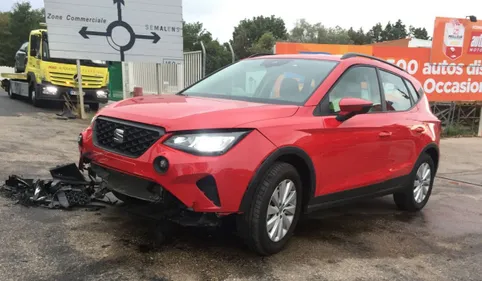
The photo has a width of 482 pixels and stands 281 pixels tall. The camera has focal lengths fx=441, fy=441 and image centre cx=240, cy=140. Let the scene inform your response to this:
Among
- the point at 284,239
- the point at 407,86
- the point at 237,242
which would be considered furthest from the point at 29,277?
the point at 407,86

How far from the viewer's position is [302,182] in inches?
154

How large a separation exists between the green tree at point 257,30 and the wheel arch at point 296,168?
247 feet

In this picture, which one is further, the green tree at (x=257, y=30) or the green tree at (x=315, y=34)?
the green tree at (x=257, y=30)

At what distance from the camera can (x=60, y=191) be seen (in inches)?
180

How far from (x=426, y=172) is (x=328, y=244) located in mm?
2266

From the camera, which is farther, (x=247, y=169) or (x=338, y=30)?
(x=338, y=30)

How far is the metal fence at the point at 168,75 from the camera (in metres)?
14.0

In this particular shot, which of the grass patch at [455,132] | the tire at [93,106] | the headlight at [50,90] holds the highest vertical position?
the headlight at [50,90]

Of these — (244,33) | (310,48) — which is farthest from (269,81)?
(244,33)

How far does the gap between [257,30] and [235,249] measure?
79360 mm

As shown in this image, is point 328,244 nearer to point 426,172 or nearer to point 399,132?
point 399,132

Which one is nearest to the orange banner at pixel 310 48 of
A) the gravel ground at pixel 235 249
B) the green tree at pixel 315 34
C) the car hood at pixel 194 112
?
the gravel ground at pixel 235 249

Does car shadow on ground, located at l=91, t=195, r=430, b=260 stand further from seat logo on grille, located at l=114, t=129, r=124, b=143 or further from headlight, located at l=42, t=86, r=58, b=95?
headlight, located at l=42, t=86, r=58, b=95

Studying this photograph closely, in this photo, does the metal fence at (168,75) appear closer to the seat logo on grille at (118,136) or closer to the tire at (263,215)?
the seat logo on grille at (118,136)
